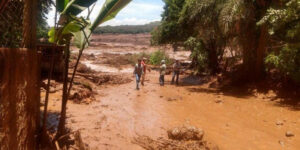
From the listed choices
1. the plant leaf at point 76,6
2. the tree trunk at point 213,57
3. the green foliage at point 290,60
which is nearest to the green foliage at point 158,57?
the tree trunk at point 213,57

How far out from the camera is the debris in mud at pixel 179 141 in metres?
6.12

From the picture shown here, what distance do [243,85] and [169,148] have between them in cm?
853

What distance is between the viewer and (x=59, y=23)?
4.62 metres

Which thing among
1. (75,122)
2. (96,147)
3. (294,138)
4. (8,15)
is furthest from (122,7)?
(294,138)

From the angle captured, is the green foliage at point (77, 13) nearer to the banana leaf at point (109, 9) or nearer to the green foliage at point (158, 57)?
the banana leaf at point (109, 9)

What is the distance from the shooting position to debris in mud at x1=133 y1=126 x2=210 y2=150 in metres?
6.12

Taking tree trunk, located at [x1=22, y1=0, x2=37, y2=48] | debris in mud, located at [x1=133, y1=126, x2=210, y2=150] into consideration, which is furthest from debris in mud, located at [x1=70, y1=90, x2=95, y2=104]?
tree trunk, located at [x1=22, y1=0, x2=37, y2=48]

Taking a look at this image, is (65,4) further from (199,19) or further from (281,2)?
(199,19)

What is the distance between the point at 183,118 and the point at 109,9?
212 inches

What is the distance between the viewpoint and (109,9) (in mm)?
4438

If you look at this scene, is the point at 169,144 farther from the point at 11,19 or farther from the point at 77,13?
the point at 11,19

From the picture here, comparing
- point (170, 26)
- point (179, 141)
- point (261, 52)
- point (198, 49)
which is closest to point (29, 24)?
point (179, 141)

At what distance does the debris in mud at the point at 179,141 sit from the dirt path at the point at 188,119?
325mm

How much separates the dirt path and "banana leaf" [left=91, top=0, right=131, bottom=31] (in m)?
2.87
